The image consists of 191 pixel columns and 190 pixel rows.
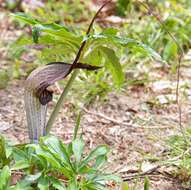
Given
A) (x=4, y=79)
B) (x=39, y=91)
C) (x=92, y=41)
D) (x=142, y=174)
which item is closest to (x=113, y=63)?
(x=92, y=41)

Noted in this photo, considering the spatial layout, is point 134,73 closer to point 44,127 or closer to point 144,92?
point 144,92

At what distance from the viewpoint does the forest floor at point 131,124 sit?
1412 millimetres

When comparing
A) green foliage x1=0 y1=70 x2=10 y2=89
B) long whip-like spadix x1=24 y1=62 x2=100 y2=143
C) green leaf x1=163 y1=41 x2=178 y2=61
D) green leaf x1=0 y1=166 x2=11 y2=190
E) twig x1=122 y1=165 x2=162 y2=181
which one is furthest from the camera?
green leaf x1=163 y1=41 x2=178 y2=61

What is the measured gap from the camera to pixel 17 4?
2994 millimetres

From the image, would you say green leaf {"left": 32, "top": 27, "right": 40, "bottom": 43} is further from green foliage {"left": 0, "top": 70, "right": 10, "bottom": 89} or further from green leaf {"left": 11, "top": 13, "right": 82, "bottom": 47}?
green foliage {"left": 0, "top": 70, "right": 10, "bottom": 89}

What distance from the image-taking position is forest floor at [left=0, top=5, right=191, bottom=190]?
4.63 ft

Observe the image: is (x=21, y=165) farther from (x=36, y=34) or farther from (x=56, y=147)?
(x=36, y=34)

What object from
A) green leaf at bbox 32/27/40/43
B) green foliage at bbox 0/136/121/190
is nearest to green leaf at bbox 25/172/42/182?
green foliage at bbox 0/136/121/190

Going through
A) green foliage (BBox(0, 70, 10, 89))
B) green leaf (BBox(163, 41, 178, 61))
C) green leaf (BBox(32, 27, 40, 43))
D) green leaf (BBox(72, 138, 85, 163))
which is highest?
green leaf (BBox(32, 27, 40, 43))

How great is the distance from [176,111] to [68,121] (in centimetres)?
44

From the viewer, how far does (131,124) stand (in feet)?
5.67

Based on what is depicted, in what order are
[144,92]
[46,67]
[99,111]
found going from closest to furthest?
[46,67], [99,111], [144,92]

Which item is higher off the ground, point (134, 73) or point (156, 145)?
point (134, 73)

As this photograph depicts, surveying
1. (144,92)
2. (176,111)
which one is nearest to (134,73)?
(144,92)
